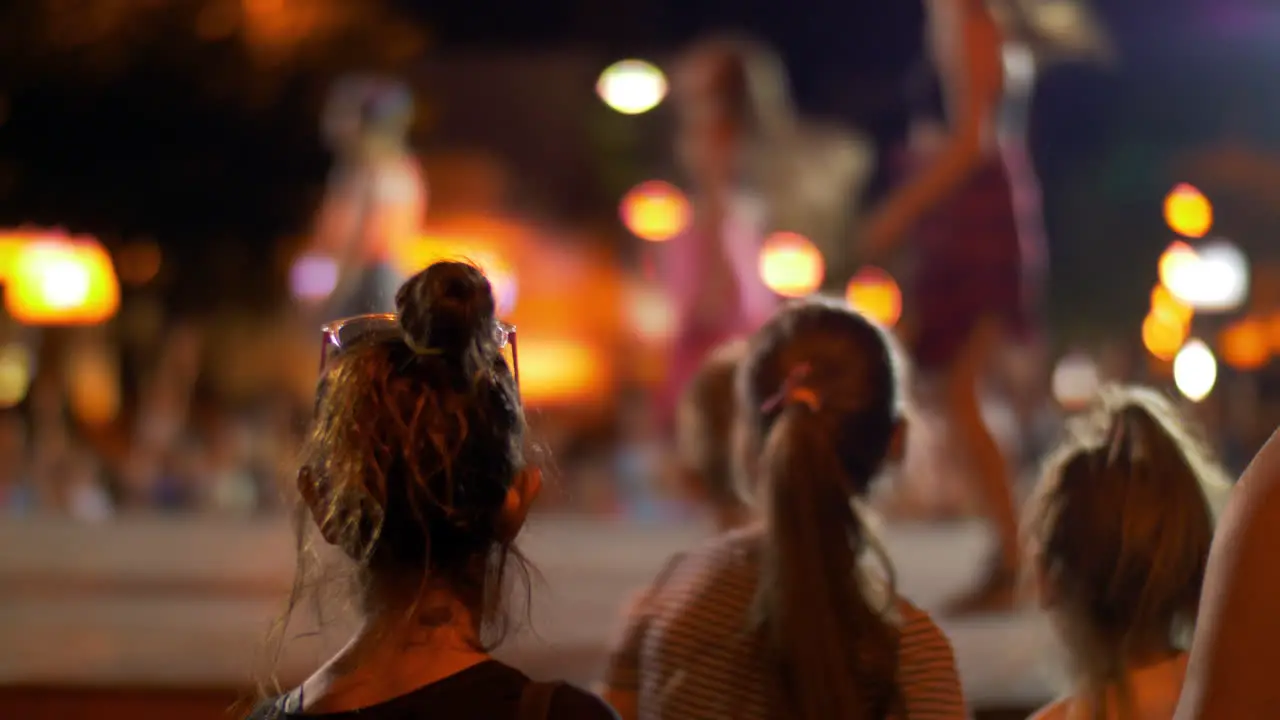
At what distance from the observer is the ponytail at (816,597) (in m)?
1.85

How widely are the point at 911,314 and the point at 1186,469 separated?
2124 millimetres

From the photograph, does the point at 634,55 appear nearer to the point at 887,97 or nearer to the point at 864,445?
the point at 887,97

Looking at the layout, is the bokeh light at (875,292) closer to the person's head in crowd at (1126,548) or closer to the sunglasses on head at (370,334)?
the person's head in crowd at (1126,548)

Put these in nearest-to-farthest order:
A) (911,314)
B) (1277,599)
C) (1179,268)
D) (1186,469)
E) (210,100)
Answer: (1277,599) → (1186,469) → (911,314) → (1179,268) → (210,100)

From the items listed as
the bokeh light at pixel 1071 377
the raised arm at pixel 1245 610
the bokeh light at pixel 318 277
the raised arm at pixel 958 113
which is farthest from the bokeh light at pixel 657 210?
the raised arm at pixel 1245 610

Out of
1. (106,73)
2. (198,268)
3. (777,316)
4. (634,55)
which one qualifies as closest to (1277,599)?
(777,316)

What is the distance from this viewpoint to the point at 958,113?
414 cm

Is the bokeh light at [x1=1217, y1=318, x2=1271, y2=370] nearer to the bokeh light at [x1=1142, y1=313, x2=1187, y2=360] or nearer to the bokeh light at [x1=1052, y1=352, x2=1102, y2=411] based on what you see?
the bokeh light at [x1=1142, y1=313, x2=1187, y2=360]

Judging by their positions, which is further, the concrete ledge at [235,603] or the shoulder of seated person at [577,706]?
the concrete ledge at [235,603]

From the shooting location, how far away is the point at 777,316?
221cm

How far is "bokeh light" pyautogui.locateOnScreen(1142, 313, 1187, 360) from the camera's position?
17.8m

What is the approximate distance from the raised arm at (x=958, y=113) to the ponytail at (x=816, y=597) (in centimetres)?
202

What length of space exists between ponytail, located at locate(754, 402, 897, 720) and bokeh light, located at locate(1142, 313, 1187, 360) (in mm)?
15728

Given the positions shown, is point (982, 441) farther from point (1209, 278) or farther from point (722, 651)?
point (1209, 278)
